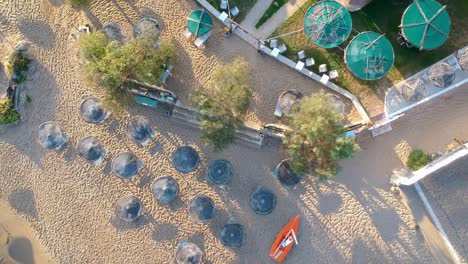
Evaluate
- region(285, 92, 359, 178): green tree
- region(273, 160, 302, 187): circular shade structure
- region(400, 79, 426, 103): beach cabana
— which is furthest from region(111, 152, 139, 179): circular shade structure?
region(400, 79, 426, 103): beach cabana

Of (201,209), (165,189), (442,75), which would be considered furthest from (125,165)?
(442,75)

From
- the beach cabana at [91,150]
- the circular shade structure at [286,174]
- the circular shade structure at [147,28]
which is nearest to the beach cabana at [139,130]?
the beach cabana at [91,150]

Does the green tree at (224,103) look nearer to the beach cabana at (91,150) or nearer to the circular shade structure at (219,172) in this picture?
the circular shade structure at (219,172)

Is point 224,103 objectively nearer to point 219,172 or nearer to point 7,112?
point 219,172

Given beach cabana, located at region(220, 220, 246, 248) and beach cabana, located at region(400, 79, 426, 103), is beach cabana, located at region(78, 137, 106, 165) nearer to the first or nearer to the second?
beach cabana, located at region(220, 220, 246, 248)

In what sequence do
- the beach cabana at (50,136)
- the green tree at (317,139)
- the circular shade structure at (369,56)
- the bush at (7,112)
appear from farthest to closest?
the bush at (7,112) < the beach cabana at (50,136) < the circular shade structure at (369,56) < the green tree at (317,139)

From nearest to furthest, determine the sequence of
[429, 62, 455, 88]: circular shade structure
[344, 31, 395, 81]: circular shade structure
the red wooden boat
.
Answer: [344, 31, 395, 81]: circular shade structure
[429, 62, 455, 88]: circular shade structure
the red wooden boat

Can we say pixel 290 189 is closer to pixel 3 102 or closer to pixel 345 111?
pixel 345 111
